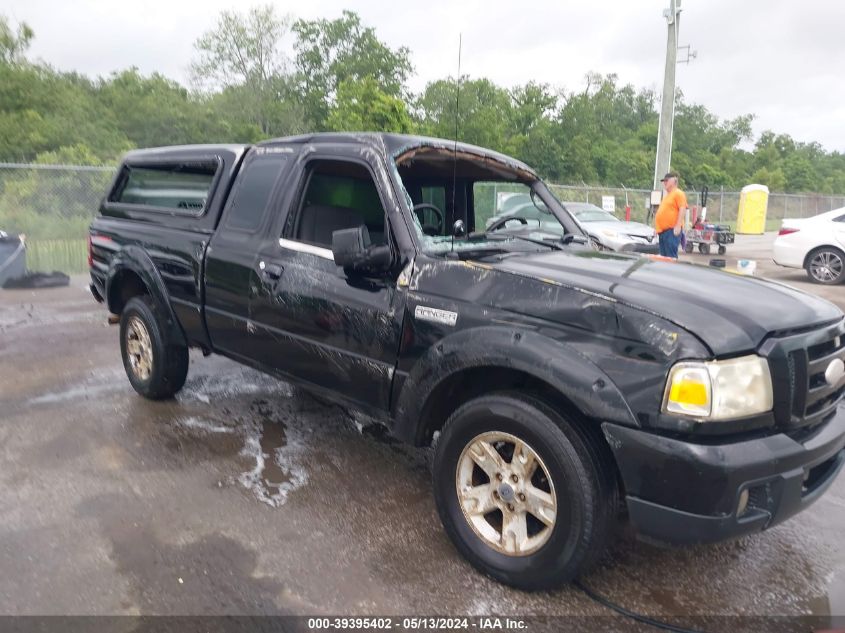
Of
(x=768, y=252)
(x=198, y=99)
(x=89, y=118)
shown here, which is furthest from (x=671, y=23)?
(x=198, y=99)

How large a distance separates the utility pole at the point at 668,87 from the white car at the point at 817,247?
5144mm

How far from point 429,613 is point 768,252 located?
64.6 feet

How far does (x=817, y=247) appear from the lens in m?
12.0

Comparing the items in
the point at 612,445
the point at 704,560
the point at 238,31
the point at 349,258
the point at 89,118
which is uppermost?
the point at 238,31

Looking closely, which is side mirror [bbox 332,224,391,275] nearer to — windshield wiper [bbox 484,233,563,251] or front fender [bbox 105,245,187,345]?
windshield wiper [bbox 484,233,563,251]

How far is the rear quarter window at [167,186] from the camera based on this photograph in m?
4.56

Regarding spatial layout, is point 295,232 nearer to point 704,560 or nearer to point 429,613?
point 429,613

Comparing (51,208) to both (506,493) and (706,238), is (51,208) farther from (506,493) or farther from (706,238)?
(706,238)

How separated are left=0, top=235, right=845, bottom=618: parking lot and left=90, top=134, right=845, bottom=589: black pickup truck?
42 centimetres

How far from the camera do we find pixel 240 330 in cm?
411

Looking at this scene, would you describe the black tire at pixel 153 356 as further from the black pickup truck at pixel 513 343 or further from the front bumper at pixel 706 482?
the front bumper at pixel 706 482

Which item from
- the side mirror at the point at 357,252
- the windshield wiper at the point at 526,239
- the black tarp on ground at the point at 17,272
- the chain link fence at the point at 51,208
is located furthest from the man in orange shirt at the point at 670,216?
the black tarp on ground at the point at 17,272

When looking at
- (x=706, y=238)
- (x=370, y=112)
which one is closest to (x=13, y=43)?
(x=370, y=112)

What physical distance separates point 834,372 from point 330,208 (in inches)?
102
